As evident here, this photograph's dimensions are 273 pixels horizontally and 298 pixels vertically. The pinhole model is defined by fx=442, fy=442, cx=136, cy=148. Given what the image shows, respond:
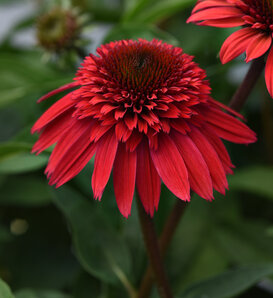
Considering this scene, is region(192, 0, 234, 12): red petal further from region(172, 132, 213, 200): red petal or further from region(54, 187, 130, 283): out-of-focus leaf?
region(54, 187, 130, 283): out-of-focus leaf

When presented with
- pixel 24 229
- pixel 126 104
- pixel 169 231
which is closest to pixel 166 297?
pixel 169 231

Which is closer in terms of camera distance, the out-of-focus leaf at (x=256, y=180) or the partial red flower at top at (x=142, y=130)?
the partial red flower at top at (x=142, y=130)

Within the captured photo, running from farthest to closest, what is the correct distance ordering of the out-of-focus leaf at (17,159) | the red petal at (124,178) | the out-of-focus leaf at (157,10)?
1. the out-of-focus leaf at (157,10)
2. the out-of-focus leaf at (17,159)
3. the red petal at (124,178)

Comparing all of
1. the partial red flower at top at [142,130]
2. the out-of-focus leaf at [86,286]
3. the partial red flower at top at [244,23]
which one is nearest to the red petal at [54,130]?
the partial red flower at top at [142,130]

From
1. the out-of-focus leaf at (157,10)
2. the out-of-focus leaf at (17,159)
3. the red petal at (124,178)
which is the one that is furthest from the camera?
the out-of-focus leaf at (157,10)

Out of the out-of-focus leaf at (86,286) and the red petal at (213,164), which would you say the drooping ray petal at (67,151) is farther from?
the out-of-focus leaf at (86,286)

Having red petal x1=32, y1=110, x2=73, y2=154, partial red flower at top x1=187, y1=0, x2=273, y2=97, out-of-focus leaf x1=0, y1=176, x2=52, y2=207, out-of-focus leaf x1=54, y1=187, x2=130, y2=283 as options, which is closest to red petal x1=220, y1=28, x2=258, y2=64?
partial red flower at top x1=187, y1=0, x2=273, y2=97

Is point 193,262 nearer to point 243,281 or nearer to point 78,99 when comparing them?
point 243,281
